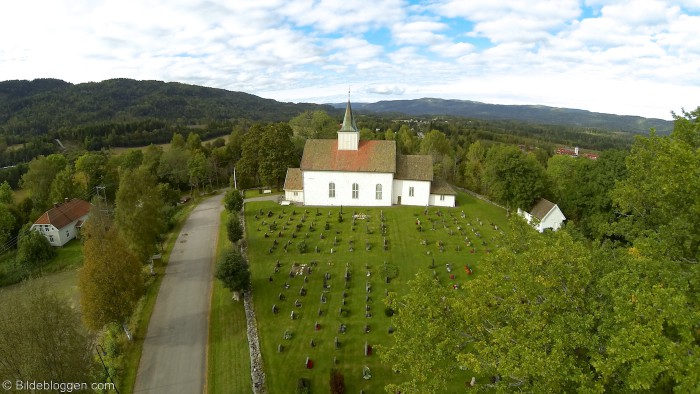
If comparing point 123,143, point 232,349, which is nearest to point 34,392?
point 232,349

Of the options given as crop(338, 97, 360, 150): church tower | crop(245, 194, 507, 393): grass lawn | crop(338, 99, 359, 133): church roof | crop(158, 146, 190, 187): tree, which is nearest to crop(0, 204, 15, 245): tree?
crop(158, 146, 190, 187): tree

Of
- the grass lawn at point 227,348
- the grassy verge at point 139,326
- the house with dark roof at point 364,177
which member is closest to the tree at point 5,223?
the grassy verge at point 139,326

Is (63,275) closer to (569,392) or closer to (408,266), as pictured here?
(408,266)

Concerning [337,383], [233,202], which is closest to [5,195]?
[233,202]

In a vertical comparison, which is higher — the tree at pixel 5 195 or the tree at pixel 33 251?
the tree at pixel 5 195

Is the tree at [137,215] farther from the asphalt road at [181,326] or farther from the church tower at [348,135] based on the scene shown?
the church tower at [348,135]

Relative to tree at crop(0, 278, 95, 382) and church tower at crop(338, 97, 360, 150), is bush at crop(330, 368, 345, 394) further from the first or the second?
church tower at crop(338, 97, 360, 150)

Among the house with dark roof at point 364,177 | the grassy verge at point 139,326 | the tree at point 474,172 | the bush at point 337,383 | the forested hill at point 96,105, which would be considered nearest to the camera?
the bush at point 337,383
